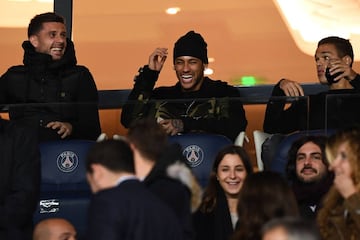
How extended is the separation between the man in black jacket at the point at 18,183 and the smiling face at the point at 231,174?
1.21 metres

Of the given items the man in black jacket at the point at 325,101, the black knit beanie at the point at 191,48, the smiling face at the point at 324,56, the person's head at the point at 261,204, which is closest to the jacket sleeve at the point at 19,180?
the person's head at the point at 261,204

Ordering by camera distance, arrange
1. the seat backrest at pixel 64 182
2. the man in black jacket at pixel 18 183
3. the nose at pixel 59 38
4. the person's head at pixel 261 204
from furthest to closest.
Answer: the nose at pixel 59 38, the seat backrest at pixel 64 182, the man in black jacket at pixel 18 183, the person's head at pixel 261 204

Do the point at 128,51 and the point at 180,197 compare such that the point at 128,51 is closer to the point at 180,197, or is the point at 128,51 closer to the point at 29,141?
the point at 29,141

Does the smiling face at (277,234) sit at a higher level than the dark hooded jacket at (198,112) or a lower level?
lower

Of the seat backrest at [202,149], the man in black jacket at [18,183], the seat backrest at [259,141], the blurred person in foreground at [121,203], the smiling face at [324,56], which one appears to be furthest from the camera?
the smiling face at [324,56]

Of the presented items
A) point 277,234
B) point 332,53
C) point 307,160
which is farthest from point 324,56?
point 277,234

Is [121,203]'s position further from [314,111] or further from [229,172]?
[314,111]

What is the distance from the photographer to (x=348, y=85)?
10.8 meters

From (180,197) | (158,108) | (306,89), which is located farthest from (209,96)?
(180,197)

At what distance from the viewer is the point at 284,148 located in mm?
10266

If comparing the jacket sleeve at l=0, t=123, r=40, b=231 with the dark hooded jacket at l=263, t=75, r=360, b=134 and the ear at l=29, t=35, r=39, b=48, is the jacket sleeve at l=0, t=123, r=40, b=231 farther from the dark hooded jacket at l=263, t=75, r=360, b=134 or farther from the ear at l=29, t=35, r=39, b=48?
the ear at l=29, t=35, r=39, b=48

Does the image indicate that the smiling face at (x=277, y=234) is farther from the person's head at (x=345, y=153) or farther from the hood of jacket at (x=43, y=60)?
the hood of jacket at (x=43, y=60)

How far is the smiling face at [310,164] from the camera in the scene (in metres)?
9.45

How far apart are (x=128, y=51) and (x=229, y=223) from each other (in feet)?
15.7
